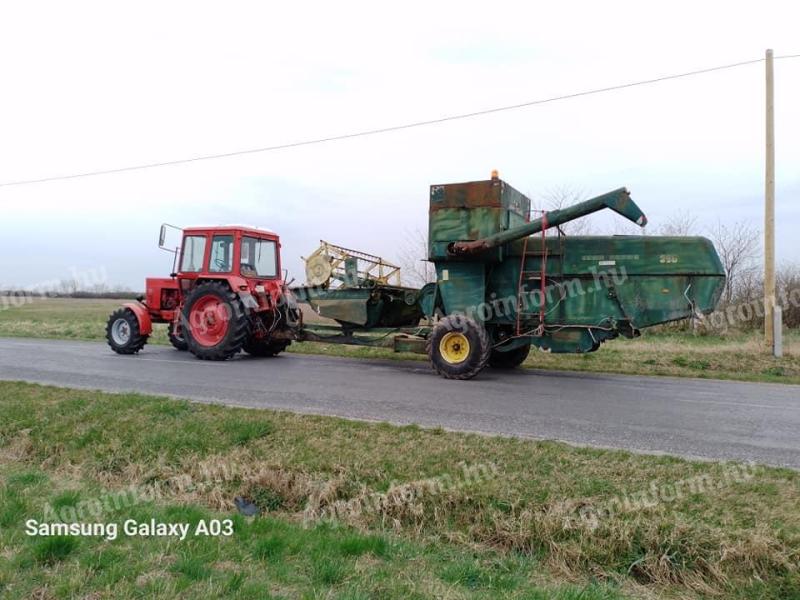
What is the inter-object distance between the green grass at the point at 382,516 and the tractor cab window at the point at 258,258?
7.36 m

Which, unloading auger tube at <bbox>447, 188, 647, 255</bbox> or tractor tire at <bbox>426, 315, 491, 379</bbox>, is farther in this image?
tractor tire at <bbox>426, 315, 491, 379</bbox>

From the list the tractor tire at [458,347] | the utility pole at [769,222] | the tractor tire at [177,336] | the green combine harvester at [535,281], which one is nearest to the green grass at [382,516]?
the tractor tire at [458,347]

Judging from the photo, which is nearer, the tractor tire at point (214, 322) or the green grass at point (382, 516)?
the green grass at point (382, 516)

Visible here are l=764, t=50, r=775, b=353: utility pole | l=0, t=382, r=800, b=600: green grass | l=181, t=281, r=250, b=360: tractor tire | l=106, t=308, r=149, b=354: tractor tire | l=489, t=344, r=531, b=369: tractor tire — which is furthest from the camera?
l=764, t=50, r=775, b=353: utility pole

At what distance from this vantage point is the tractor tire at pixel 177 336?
13564 millimetres

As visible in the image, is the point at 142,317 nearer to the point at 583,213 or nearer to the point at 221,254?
the point at 221,254

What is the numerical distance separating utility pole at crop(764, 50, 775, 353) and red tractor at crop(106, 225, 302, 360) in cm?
1017

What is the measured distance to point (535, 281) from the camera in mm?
10609

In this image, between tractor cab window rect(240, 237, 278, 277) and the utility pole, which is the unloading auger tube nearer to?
tractor cab window rect(240, 237, 278, 277)

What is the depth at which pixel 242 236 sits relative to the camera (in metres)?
13.1

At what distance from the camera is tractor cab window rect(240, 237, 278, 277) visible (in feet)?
43.4

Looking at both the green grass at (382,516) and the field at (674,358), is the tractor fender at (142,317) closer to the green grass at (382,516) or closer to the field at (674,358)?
the field at (674,358)

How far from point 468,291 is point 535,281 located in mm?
1159

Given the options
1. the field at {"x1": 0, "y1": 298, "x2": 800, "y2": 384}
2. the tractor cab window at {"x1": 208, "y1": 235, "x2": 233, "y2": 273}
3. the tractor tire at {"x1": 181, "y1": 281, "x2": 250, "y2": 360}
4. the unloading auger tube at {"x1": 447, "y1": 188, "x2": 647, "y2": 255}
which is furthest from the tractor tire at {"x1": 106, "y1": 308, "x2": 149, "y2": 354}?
the unloading auger tube at {"x1": 447, "y1": 188, "x2": 647, "y2": 255}
